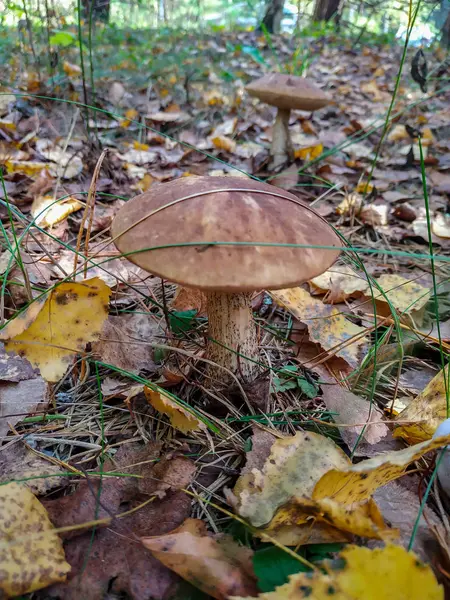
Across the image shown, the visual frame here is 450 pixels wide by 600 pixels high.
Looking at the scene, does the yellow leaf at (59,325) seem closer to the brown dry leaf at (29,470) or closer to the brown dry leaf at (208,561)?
the brown dry leaf at (29,470)

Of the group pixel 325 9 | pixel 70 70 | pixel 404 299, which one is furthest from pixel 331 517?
pixel 325 9

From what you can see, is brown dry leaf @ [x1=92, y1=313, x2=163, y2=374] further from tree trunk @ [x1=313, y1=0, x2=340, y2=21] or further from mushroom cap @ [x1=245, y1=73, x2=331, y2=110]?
tree trunk @ [x1=313, y1=0, x2=340, y2=21]

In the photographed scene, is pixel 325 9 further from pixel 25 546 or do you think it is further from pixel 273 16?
pixel 25 546

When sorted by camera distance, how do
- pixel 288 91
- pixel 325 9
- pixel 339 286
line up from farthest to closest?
pixel 325 9, pixel 288 91, pixel 339 286

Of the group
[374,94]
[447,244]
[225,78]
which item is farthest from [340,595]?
[374,94]

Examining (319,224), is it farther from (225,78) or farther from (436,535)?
(225,78)

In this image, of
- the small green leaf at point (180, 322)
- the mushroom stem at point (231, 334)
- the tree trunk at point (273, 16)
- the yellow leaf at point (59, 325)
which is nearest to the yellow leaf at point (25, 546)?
the yellow leaf at point (59, 325)
